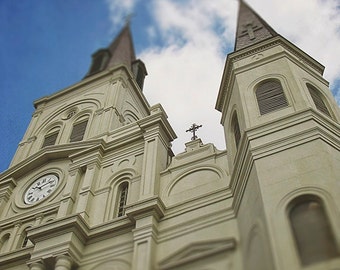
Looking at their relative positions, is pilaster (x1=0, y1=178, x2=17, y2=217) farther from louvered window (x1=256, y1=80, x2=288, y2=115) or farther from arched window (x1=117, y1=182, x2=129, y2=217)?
louvered window (x1=256, y1=80, x2=288, y2=115)

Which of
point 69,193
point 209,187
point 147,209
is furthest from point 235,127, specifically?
point 69,193

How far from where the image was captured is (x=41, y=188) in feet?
67.6

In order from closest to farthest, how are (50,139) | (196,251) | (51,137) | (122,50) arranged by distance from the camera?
(196,251) → (50,139) → (51,137) → (122,50)

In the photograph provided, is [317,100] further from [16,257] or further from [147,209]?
[16,257]

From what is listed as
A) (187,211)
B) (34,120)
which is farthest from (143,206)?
(34,120)

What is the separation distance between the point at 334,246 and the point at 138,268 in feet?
18.1

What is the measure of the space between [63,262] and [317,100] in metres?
9.81

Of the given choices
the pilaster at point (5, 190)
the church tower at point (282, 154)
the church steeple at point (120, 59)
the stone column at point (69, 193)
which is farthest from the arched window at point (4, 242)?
the church steeple at point (120, 59)

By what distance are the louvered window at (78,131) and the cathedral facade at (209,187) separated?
0.16 meters

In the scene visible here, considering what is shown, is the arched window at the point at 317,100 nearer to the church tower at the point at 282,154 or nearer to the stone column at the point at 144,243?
the church tower at the point at 282,154

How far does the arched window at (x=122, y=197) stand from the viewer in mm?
17266

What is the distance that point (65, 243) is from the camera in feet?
49.9

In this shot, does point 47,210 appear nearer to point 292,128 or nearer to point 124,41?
point 292,128

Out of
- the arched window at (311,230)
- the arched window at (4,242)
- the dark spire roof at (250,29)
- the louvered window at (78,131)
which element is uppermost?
the dark spire roof at (250,29)
